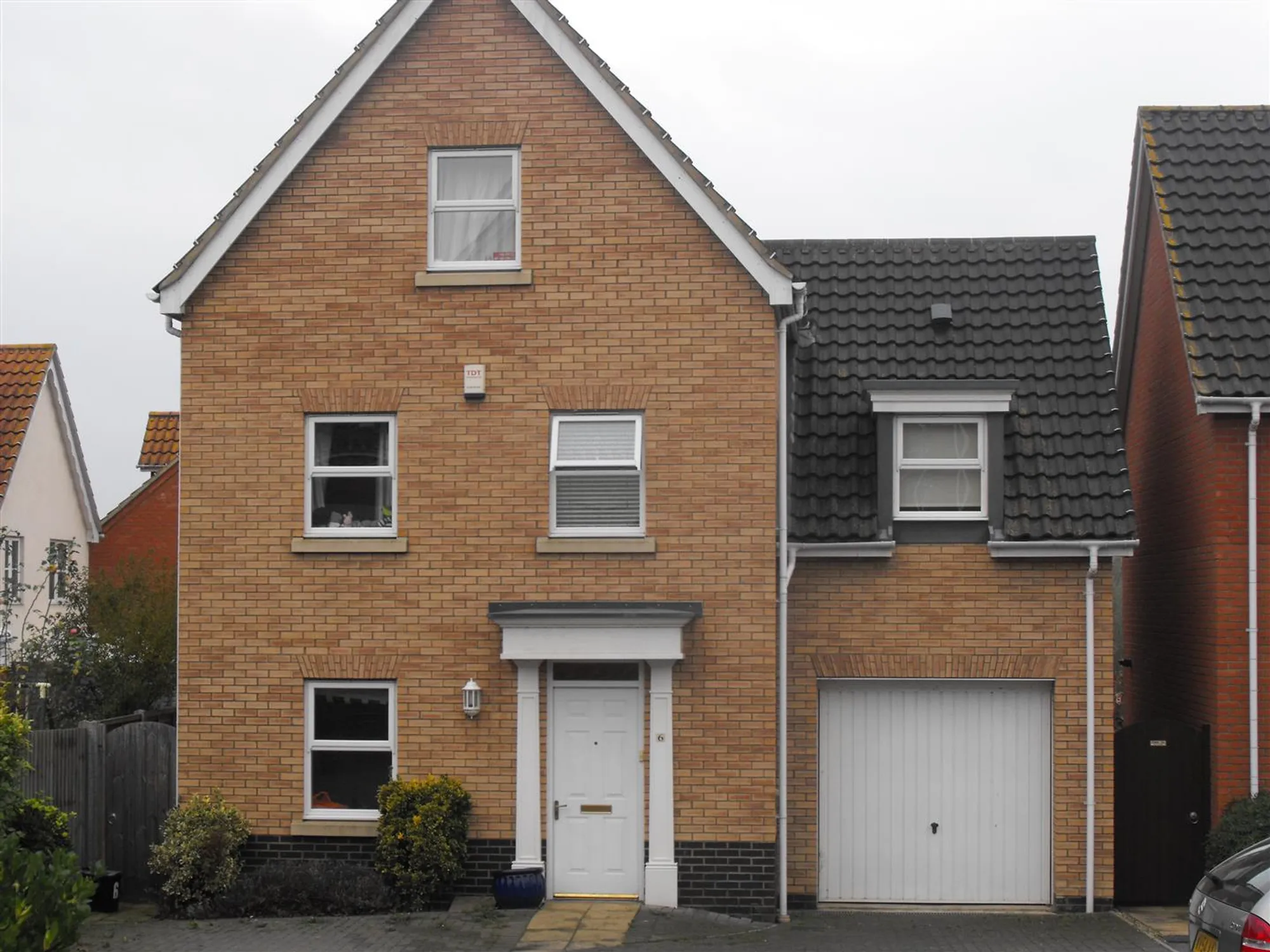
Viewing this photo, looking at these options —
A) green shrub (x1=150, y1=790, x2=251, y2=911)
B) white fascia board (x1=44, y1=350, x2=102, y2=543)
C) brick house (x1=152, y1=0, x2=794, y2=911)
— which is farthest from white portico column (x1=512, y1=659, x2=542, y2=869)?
white fascia board (x1=44, y1=350, x2=102, y2=543)

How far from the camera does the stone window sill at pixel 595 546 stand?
15234 millimetres

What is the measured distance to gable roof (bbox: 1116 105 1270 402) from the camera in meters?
15.8

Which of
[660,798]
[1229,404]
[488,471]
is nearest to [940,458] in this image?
[1229,404]

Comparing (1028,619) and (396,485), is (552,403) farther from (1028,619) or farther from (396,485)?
(1028,619)

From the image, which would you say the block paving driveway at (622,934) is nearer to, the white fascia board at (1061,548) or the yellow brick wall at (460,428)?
the yellow brick wall at (460,428)

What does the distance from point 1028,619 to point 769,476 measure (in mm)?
3319

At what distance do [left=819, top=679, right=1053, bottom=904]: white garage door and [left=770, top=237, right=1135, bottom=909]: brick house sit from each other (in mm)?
16

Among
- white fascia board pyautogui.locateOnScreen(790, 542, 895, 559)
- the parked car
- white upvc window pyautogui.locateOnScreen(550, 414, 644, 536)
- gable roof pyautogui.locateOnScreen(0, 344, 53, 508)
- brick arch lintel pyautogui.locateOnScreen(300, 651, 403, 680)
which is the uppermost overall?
gable roof pyautogui.locateOnScreen(0, 344, 53, 508)

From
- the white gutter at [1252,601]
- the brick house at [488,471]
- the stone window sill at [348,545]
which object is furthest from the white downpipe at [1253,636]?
the stone window sill at [348,545]

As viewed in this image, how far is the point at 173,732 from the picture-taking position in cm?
1625

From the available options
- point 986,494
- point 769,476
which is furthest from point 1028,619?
point 769,476

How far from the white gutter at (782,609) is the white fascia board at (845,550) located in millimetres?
220

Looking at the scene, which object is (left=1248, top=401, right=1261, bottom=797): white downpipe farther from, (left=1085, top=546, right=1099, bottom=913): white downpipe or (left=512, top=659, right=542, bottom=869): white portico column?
(left=512, top=659, right=542, bottom=869): white portico column

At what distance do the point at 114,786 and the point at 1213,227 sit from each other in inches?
560
